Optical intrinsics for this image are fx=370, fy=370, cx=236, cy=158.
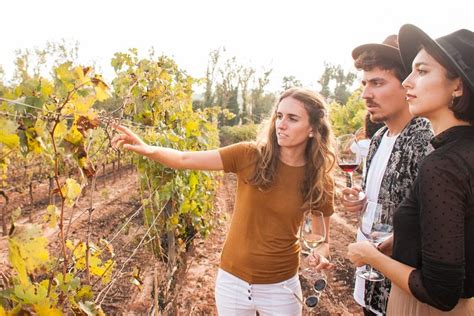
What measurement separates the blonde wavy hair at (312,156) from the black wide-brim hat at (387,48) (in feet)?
1.23

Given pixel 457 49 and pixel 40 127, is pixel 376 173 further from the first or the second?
pixel 40 127

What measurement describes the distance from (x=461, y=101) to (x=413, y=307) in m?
0.78

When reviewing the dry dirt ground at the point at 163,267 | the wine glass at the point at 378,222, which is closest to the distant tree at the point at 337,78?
the dry dirt ground at the point at 163,267

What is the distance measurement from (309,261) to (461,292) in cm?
76

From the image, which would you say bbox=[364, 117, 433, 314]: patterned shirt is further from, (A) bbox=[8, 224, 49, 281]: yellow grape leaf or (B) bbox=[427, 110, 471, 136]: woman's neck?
(A) bbox=[8, 224, 49, 281]: yellow grape leaf

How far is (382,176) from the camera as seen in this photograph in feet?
6.62

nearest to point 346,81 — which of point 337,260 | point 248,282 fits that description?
point 337,260

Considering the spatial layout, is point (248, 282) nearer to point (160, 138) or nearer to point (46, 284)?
point (46, 284)

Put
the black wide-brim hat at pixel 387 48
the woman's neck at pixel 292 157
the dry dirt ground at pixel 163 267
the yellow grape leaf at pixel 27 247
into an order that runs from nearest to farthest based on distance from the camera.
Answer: the yellow grape leaf at pixel 27 247 < the black wide-brim hat at pixel 387 48 < the woman's neck at pixel 292 157 < the dry dirt ground at pixel 163 267

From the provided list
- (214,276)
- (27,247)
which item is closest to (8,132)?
(27,247)

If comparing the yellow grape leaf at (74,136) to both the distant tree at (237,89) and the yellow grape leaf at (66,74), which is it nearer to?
the yellow grape leaf at (66,74)

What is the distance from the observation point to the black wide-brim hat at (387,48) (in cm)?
198

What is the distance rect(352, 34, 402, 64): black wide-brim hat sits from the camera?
78.0 inches

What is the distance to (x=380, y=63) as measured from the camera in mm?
2012
